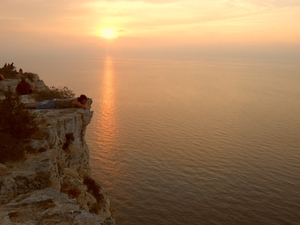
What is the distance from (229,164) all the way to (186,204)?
40.0 ft

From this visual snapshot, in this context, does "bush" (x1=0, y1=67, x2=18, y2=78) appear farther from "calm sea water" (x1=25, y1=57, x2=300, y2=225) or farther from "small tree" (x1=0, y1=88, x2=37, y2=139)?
"small tree" (x1=0, y1=88, x2=37, y2=139)

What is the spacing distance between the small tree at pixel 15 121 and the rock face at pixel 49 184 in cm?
48

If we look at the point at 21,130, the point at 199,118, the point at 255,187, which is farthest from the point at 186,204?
the point at 199,118

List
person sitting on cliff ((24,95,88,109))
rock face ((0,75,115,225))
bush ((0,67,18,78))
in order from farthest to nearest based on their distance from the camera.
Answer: bush ((0,67,18,78)) → person sitting on cliff ((24,95,88,109)) → rock face ((0,75,115,225))

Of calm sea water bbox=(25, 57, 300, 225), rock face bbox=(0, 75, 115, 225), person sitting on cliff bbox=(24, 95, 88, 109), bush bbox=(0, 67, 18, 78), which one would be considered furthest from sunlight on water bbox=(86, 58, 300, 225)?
person sitting on cliff bbox=(24, 95, 88, 109)

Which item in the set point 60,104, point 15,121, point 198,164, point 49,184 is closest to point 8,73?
point 60,104

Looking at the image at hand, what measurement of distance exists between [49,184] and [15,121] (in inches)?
141

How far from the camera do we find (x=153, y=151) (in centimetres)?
4784

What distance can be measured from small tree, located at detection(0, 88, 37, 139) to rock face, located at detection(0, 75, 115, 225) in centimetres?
48

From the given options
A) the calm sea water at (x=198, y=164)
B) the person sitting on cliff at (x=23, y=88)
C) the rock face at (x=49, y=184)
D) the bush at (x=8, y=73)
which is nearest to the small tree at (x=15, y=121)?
the rock face at (x=49, y=184)

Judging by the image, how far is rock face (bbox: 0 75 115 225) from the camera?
27.2ft

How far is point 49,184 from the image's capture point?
33.9 feet

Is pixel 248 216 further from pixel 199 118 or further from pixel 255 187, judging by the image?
pixel 199 118

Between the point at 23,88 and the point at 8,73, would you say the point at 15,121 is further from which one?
the point at 8,73
